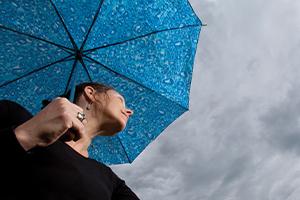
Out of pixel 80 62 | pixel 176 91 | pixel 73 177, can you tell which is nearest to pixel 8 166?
pixel 73 177

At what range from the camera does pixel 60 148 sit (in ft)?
8.14

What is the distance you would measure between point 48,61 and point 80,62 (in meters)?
0.43

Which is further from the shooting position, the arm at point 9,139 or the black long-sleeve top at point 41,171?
the black long-sleeve top at point 41,171

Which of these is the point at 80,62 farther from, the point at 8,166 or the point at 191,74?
the point at 8,166

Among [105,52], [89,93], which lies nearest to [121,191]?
[89,93]

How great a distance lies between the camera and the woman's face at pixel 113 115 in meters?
3.02

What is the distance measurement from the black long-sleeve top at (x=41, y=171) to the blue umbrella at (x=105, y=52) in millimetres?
2297

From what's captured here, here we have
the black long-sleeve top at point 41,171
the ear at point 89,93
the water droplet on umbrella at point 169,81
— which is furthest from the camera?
the water droplet on umbrella at point 169,81

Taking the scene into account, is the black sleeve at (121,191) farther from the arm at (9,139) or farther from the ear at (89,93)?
the arm at (9,139)

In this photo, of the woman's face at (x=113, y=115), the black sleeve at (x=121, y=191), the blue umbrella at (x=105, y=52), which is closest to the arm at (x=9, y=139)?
the woman's face at (x=113, y=115)

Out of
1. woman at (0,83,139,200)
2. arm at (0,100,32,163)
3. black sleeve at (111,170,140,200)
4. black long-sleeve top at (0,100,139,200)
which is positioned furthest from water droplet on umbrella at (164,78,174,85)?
arm at (0,100,32,163)

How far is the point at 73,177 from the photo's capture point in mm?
2357

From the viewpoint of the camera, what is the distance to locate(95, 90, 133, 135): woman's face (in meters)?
3.02

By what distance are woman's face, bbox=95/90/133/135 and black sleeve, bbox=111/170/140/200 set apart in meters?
0.36
